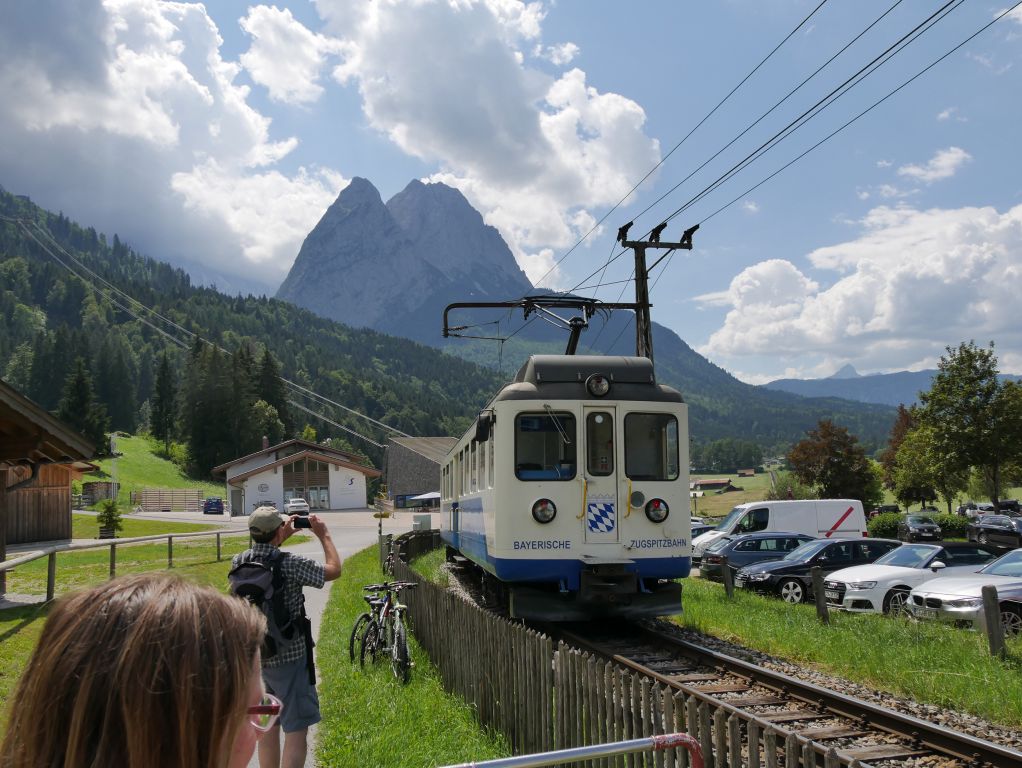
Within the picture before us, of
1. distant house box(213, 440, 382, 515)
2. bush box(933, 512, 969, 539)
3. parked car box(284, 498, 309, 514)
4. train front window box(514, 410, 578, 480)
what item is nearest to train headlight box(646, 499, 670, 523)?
train front window box(514, 410, 578, 480)

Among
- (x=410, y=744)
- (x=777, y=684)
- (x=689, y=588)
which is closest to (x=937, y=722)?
(x=777, y=684)

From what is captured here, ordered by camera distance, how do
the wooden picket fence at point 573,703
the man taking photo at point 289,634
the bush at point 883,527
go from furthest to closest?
1. the bush at point 883,527
2. the man taking photo at point 289,634
3. the wooden picket fence at point 573,703

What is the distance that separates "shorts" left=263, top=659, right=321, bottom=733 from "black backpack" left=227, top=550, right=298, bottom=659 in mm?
151

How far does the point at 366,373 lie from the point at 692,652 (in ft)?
600

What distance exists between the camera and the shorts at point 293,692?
5.56 metres

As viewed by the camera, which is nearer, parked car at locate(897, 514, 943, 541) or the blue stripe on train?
the blue stripe on train

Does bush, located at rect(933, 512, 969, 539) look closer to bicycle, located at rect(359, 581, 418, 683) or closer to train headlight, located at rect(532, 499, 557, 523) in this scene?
train headlight, located at rect(532, 499, 557, 523)

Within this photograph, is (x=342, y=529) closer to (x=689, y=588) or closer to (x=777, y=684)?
(x=689, y=588)

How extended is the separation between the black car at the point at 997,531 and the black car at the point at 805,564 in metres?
17.6

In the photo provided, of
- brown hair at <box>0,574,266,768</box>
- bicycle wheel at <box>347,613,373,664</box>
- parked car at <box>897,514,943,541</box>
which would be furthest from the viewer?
parked car at <box>897,514,943,541</box>

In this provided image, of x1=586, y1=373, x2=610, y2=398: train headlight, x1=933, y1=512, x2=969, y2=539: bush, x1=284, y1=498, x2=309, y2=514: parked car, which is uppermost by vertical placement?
x1=586, y1=373, x2=610, y2=398: train headlight

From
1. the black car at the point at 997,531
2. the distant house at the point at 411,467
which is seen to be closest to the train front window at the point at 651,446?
the black car at the point at 997,531

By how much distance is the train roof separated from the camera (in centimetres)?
1163

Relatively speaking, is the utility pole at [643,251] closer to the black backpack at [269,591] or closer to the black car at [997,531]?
the black backpack at [269,591]
